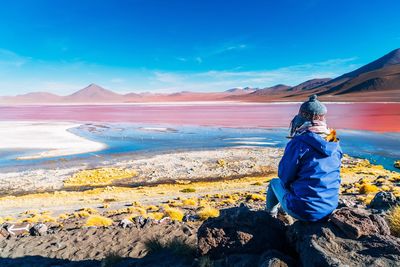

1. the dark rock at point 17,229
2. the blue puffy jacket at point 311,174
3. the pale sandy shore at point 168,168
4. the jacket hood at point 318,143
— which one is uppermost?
the jacket hood at point 318,143

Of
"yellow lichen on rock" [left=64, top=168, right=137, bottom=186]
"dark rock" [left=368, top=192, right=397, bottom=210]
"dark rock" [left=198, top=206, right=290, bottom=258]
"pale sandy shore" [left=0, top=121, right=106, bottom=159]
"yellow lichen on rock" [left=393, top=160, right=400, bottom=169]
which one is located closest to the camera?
"dark rock" [left=198, top=206, right=290, bottom=258]

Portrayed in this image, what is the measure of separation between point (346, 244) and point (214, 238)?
1483mm

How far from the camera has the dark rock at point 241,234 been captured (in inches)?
153

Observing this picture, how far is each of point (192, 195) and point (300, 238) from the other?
11.9 metres

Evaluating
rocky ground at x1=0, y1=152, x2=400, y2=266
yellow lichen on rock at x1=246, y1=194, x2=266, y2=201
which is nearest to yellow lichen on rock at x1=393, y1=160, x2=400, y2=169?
rocky ground at x1=0, y1=152, x2=400, y2=266

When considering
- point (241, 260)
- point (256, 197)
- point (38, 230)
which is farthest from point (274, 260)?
point (256, 197)

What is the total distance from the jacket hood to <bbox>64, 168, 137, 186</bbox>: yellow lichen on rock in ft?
56.3

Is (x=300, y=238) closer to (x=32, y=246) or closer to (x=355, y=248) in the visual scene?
(x=355, y=248)

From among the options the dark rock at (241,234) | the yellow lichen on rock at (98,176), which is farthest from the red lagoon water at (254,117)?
the dark rock at (241,234)

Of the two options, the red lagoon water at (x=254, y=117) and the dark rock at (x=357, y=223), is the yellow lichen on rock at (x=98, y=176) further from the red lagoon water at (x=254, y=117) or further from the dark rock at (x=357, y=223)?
the red lagoon water at (x=254, y=117)

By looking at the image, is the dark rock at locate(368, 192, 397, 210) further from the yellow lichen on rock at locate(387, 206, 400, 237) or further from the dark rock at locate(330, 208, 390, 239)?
the dark rock at locate(330, 208, 390, 239)

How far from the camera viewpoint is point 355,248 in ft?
10.1

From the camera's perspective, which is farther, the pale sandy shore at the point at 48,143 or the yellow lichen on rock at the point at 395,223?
the pale sandy shore at the point at 48,143

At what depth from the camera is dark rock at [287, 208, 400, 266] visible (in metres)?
2.85
